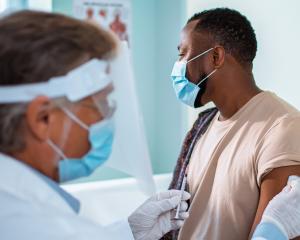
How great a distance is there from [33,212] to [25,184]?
0.06 meters

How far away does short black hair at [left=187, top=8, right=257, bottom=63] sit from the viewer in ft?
5.09

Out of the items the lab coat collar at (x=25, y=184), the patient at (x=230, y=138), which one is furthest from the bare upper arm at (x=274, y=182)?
the lab coat collar at (x=25, y=184)

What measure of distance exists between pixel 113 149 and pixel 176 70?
739 mm

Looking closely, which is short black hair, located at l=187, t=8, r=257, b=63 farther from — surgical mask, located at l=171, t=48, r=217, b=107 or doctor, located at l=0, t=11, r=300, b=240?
doctor, located at l=0, t=11, r=300, b=240

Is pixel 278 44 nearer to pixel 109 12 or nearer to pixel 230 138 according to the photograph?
pixel 230 138

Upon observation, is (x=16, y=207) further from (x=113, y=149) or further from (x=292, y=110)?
(x=292, y=110)

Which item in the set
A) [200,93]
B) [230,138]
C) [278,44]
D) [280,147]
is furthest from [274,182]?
[278,44]

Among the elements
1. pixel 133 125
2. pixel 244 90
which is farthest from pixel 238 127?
pixel 133 125

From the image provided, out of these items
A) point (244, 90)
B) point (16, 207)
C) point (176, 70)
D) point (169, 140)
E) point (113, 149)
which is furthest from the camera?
point (169, 140)

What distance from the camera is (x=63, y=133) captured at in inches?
32.3

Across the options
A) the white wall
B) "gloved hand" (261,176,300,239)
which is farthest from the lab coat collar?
the white wall

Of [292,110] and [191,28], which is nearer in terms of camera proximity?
[292,110]

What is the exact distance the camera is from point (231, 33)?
156 cm

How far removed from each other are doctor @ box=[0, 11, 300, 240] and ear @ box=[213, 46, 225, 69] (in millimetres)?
752
